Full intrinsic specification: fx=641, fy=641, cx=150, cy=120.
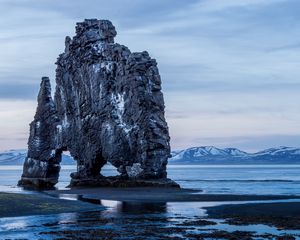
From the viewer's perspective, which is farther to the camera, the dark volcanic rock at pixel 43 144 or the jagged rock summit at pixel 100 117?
the dark volcanic rock at pixel 43 144

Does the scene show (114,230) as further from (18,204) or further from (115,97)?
(115,97)

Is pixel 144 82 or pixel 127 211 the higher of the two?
pixel 144 82

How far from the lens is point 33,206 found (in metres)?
54.0

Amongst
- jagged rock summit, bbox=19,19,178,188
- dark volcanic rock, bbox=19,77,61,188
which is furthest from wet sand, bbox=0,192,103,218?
dark volcanic rock, bbox=19,77,61,188

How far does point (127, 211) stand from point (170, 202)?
1117 cm

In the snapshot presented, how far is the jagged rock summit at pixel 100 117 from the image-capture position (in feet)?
299

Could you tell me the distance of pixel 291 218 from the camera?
150 ft

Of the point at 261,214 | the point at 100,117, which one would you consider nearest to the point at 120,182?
the point at 100,117

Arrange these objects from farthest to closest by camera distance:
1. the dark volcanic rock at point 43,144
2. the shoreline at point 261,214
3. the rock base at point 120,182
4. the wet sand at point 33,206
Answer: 1. the dark volcanic rock at point 43,144
2. the rock base at point 120,182
3. the wet sand at point 33,206
4. the shoreline at point 261,214

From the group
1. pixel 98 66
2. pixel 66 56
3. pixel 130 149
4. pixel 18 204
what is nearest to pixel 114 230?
pixel 18 204

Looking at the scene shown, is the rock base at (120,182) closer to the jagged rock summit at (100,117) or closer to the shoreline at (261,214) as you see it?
the jagged rock summit at (100,117)

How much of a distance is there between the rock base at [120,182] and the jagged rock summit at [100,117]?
0.14 metres

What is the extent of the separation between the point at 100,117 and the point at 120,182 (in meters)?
12.0

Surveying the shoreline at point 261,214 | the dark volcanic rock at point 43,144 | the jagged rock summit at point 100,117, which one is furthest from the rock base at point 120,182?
the shoreline at point 261,214
